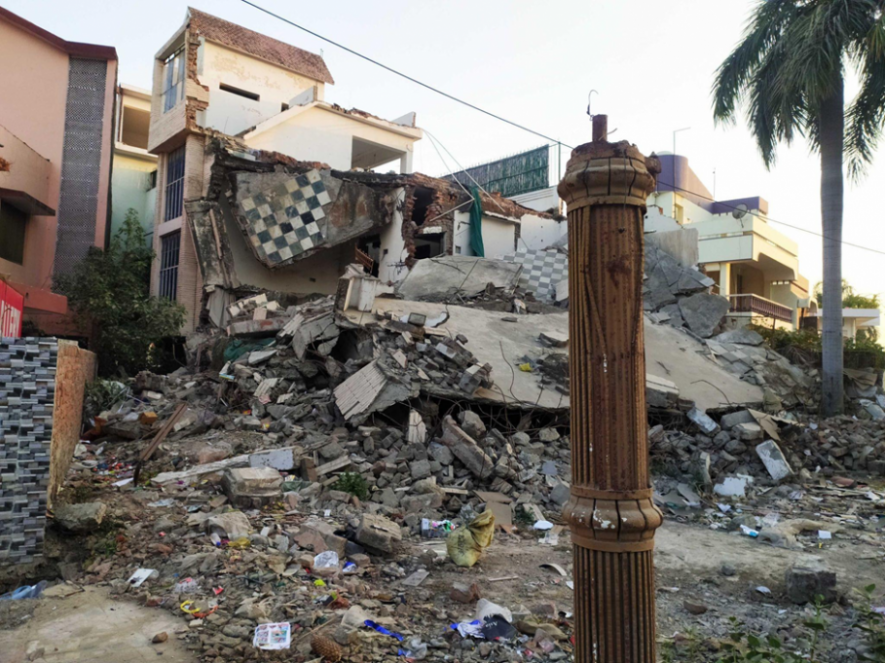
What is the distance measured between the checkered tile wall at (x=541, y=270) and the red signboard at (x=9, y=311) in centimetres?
1044

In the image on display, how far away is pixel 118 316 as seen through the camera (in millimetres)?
14453

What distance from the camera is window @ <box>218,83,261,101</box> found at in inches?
744

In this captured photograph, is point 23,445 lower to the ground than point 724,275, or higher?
lower

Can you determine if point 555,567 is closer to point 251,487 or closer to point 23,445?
point 251,487

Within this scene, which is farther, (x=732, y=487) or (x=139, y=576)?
(x=732, y=487)

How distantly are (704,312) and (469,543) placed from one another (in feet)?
37.2

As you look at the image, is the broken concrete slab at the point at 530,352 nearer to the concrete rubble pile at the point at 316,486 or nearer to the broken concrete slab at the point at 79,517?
the concrete rubble pile at the point at 316,486

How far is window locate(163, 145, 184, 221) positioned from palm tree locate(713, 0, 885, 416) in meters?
12.7

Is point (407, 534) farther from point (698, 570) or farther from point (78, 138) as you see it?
point (78, 138)

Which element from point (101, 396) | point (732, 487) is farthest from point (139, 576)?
point (732, 487)

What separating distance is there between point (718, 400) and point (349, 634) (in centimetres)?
862

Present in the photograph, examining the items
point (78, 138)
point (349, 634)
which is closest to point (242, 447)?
point (349, 634)

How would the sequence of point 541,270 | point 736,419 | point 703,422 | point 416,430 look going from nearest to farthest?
1. point 416,430
2. point 703,422
3. point 736,419
4. point 541,270

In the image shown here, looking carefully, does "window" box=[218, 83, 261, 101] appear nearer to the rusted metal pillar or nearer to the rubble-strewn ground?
the rubble-strewn ground
